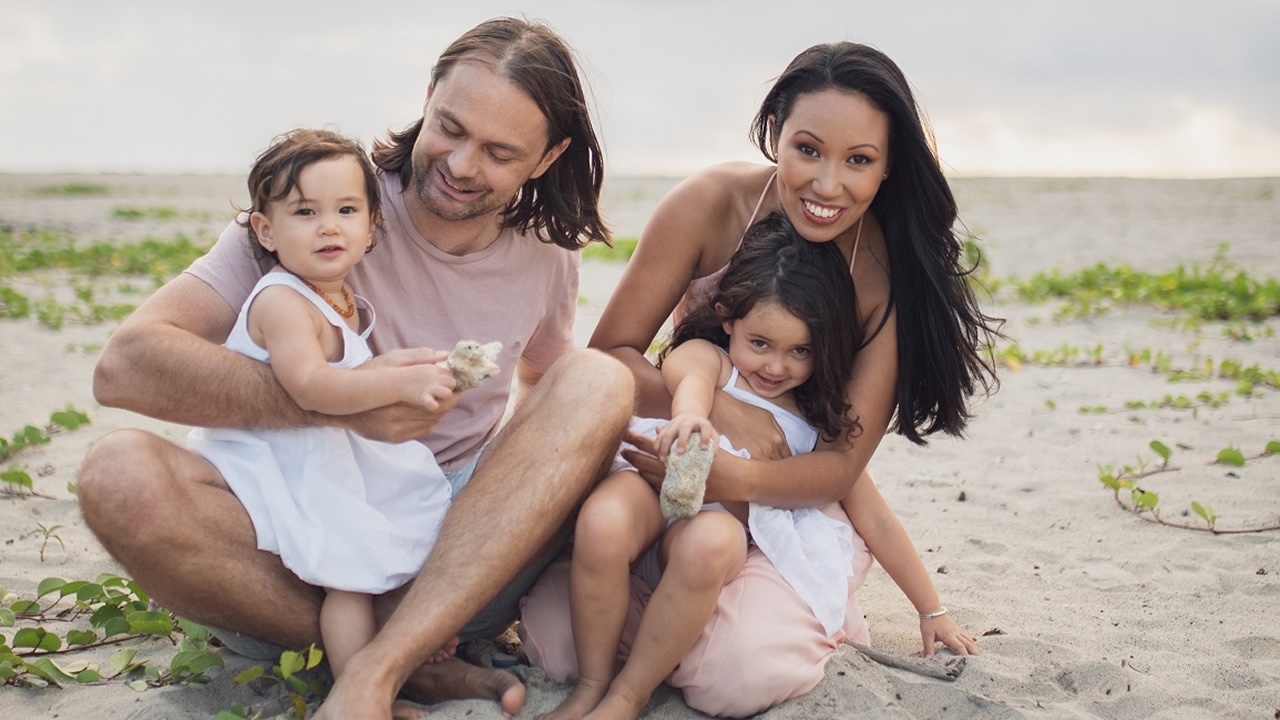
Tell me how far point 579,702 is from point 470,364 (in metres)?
0.83

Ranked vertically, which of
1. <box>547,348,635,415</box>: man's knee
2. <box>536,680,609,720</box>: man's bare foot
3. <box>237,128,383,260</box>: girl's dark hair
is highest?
<box>237,128,383,260</box>: girl's dark hair

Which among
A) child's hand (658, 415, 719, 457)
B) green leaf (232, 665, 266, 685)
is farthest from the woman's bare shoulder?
green leaf (232, 665, 266, 685)

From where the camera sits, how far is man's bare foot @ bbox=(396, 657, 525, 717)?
2676mm

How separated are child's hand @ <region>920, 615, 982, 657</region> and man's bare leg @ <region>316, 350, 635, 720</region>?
1.08m

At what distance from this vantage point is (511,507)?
2723 millimetres

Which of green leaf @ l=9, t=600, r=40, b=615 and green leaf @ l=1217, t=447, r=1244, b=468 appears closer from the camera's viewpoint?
green leaf @ l=9, t=600, r=40, b=615

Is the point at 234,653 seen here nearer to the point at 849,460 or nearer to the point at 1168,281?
the point at 849,460

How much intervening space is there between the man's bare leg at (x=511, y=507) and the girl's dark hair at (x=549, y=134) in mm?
665

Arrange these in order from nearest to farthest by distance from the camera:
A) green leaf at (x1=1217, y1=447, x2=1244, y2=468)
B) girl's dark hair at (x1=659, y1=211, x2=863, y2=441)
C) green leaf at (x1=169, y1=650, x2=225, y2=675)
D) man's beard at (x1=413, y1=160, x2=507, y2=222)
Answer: green leaf at (x1=169, y1=650, x2=225, y2=675), girl's dark hair at (x1=659, y1=211, x2=863, y2=441), man's beard at (x1=413, y1=160, x2=507, y2=222), green leaf at (x1=1217, y1=447, x2=1244, y2=468)

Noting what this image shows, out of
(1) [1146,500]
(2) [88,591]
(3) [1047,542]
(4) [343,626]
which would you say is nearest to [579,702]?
(4) [343,626]

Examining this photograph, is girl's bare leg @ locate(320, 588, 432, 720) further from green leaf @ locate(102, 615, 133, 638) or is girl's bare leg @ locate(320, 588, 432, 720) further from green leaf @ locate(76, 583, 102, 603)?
green leaf @ locate(76, 583, 102, 603)

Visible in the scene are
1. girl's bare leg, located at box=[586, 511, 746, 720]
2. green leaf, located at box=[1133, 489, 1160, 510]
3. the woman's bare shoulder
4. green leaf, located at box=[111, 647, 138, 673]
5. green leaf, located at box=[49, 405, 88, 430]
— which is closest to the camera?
girl's bare leg, located at box=[586, 511, 746, 720]

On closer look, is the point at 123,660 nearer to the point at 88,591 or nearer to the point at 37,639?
the point at 37,639

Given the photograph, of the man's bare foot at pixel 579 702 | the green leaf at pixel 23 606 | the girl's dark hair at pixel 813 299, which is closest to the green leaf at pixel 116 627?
the green leaf at pixel 23 606
